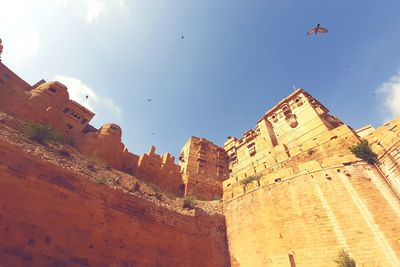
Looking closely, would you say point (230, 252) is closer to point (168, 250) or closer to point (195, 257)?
point (195, 257)

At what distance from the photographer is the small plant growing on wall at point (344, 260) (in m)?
10.4

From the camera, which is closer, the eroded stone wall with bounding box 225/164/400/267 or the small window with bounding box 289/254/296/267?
the eroded stone wall with bounding box 225/164/400/267

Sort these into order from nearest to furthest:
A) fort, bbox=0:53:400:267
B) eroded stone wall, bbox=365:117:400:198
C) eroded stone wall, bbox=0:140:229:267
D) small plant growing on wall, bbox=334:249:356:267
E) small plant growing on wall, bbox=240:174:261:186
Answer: eroded stone wall, bbox=0:140:229:267 → fort, bbox=0:53:400:267 → small plant growing on wall, bbox=334:249:356:267 → eroded stone wall, bbox=365:117:400:198 → small plant growing on wall, bbox=240:174:261:186

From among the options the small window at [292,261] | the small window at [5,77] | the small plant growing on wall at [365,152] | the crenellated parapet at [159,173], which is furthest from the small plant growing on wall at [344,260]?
the small window at [5,77]

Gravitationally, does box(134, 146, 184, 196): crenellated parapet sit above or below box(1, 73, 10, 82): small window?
below

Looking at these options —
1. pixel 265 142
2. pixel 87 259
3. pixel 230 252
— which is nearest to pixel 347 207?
pixel 230 252

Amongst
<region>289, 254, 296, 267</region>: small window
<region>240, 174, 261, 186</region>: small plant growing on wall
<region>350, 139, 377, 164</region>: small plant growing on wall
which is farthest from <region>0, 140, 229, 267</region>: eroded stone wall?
<region>350, 139, 377, 164</region>: small plant growing on wall

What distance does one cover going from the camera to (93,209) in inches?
437

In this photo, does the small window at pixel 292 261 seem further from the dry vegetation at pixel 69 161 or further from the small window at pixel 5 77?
the small window at pixel 5 77

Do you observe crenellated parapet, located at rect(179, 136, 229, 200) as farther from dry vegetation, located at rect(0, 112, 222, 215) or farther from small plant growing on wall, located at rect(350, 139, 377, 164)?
small plant growing on wall, located at rect(350, 139, 377, 164)

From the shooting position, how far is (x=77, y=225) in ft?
33.2

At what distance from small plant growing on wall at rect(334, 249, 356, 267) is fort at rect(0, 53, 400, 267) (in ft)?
0.92

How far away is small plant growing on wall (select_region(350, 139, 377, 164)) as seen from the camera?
13.1 meters

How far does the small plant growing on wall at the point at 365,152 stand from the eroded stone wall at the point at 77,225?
11.2 m
